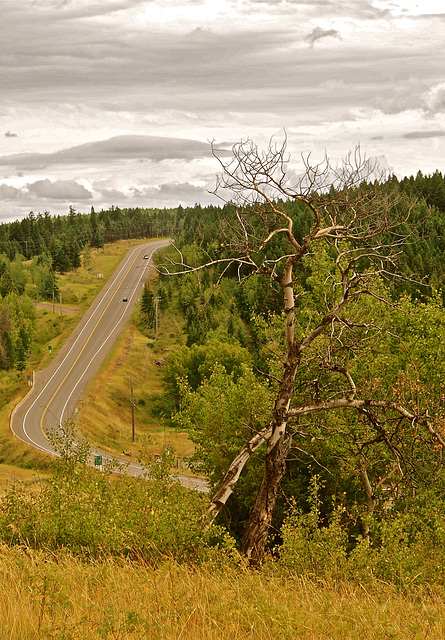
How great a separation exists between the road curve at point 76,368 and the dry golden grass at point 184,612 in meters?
47.3

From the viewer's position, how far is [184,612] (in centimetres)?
630

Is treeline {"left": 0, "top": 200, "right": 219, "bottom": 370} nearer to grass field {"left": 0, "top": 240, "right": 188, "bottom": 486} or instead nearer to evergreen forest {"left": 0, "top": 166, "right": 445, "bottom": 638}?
grass field {"left": 0, "top": 240, "right": 188, "bottom": 486}

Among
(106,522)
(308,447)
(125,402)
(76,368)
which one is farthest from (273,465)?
(76,368)

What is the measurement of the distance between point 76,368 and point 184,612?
96.8m

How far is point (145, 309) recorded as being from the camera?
122000 millimetres

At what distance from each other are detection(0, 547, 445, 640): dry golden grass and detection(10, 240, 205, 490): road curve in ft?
155

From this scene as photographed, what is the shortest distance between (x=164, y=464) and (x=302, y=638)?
808 centimetres

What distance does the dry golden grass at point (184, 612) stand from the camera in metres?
5.57

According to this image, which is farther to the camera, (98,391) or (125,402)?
(98,391)

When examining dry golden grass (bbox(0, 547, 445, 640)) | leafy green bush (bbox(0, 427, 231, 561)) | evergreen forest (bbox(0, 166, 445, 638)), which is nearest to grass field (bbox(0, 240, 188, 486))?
evergreen forest (bbox(0, 166, 445, 638))

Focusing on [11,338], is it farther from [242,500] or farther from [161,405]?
[242,500]

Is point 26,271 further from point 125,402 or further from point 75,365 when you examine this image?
point 125,402

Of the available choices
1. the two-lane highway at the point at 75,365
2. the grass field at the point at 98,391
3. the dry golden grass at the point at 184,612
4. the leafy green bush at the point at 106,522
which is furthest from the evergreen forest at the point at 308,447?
the two-lane highway at the point at 75,365

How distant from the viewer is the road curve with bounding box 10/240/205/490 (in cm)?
7594
